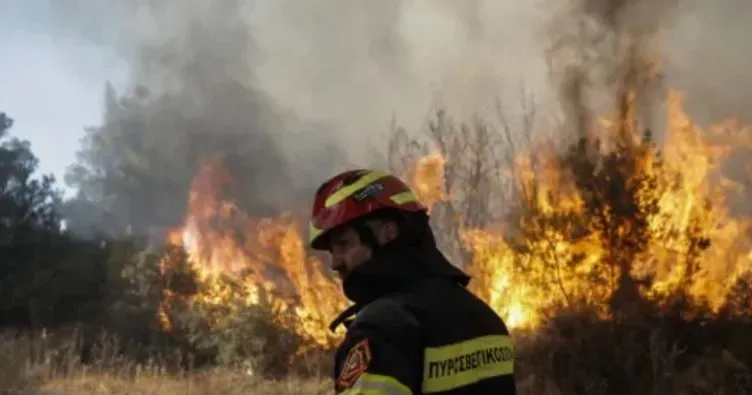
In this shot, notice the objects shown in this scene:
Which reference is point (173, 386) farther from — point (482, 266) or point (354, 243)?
point (354, 243)

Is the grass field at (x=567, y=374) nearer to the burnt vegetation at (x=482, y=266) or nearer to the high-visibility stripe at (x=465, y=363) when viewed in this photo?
the burnt vegetation at (x=482, y=266)

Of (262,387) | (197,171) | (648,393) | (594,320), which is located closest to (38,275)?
(197,171)

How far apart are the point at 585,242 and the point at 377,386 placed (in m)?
10.9

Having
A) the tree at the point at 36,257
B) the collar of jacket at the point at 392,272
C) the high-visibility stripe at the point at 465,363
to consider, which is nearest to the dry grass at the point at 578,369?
the tree at the point at 36,257

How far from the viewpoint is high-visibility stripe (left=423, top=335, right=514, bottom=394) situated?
6.16 feet

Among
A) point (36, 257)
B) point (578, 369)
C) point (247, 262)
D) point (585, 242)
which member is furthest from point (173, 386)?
point (36, 257)

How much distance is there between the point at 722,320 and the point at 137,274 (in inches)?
442

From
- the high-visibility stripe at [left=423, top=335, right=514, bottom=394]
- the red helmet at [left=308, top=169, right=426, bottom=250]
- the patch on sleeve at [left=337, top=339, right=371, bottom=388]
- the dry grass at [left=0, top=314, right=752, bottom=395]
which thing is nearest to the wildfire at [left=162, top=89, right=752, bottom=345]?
the dry grass at [left=0, top=314, right=752, bottom=395]

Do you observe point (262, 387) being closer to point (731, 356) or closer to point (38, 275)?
point (731, 356)

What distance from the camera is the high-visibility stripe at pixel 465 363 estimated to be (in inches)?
73.9

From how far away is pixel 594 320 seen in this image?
425 inches

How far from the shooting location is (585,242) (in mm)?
12273

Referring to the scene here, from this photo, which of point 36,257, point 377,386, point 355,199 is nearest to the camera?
point 377,386

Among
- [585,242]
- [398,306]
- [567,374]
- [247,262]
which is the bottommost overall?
[567,374]
